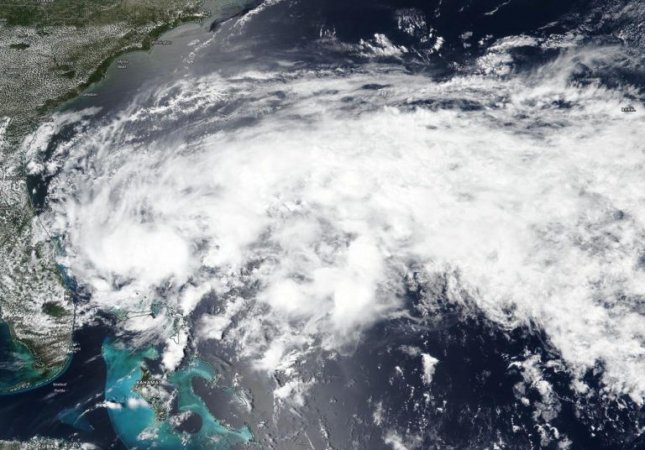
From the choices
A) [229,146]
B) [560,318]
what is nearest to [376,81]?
[229,146]

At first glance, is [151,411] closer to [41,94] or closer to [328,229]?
[328,229]

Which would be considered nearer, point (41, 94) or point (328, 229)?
point (328, 229)

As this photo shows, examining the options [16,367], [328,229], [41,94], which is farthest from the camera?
[41,94]

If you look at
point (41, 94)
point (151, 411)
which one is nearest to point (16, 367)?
point (151, 411)

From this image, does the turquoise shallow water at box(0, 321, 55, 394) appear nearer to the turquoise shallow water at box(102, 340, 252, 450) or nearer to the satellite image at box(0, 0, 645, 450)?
the satellite image at box(0, 0, 645, 450)

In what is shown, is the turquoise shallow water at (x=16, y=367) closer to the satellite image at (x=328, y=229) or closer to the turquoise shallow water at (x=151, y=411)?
the satellite image at (x=328, y=229)

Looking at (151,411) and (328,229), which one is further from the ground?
(328,229)
